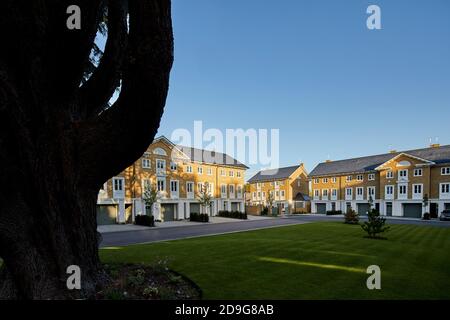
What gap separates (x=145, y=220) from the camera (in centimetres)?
2872

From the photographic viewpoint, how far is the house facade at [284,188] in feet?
200

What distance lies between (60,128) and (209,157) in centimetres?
4027

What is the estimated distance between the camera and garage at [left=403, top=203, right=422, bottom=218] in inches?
1685

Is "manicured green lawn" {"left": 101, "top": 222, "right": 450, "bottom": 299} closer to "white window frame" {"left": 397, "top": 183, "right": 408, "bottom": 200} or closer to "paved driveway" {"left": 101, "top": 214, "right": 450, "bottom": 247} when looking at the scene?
"paved driveway" {"left": 101, "top": 214, "right": 450, "bottom": 247}

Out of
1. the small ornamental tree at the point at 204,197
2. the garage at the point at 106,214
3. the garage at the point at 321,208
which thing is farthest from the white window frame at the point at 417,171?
the garage at the point at 106,214

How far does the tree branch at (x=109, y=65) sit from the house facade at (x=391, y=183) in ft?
146

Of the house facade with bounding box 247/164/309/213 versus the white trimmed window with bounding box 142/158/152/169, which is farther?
the house facade with bounding box 247/164/309/213

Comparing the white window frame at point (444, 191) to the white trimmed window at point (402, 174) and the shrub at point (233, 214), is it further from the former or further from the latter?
the shrub at point (233, 214)

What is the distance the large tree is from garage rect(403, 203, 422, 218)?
2027 inches

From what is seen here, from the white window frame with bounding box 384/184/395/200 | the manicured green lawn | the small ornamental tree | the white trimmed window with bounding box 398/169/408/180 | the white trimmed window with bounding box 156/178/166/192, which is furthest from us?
the white window frame with bounding box 384/184/395/200

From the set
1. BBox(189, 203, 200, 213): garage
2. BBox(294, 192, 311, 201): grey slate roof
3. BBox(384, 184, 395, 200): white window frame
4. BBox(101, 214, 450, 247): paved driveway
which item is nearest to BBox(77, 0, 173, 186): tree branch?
BBox(101, 214, 450, 247): paved driveway

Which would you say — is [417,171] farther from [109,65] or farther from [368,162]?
[109,65]
